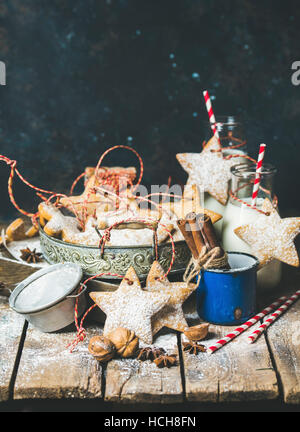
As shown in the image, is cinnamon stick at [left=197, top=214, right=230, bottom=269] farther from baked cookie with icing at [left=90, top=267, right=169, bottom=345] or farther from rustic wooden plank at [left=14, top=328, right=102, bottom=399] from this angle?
rustic wooden plank at [left=14, top=328, right=102, bottom=399]

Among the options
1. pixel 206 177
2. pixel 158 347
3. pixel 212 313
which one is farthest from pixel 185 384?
pixel 206 177

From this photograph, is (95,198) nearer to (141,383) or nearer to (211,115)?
(211,115)

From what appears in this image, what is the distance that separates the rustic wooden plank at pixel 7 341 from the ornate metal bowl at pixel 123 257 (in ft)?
0.75

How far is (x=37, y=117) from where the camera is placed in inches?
97.8

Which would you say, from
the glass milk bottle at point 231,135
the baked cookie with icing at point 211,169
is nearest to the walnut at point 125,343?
the baked cookie with icing at point 211,169

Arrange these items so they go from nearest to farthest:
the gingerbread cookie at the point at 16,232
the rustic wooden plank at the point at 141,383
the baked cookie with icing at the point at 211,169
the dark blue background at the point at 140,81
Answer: the rustic wooden plank at the point at 141,383, the baked cookie with icing at the point at 211,169, the gingerbread cookie at the point at 16,232, the dark blue background at the point at 140,81

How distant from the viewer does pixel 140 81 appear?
246cm

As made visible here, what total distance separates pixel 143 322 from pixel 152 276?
0.42 feet

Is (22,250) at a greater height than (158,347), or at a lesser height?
greater

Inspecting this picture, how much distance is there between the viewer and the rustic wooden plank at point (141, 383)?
4.41ft

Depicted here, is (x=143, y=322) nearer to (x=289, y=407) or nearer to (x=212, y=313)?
(x=212, y=313)

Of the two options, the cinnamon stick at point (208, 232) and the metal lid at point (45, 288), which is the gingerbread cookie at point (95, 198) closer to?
the metal lid at point (45, 288)

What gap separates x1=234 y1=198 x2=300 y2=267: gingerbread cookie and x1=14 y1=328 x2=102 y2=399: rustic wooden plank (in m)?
0.52

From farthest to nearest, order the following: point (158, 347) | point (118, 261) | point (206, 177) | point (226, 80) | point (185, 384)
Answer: point (226, 80) < point (206, 177) < point (118, 261) < point (158, 347) < point (185, 384)
